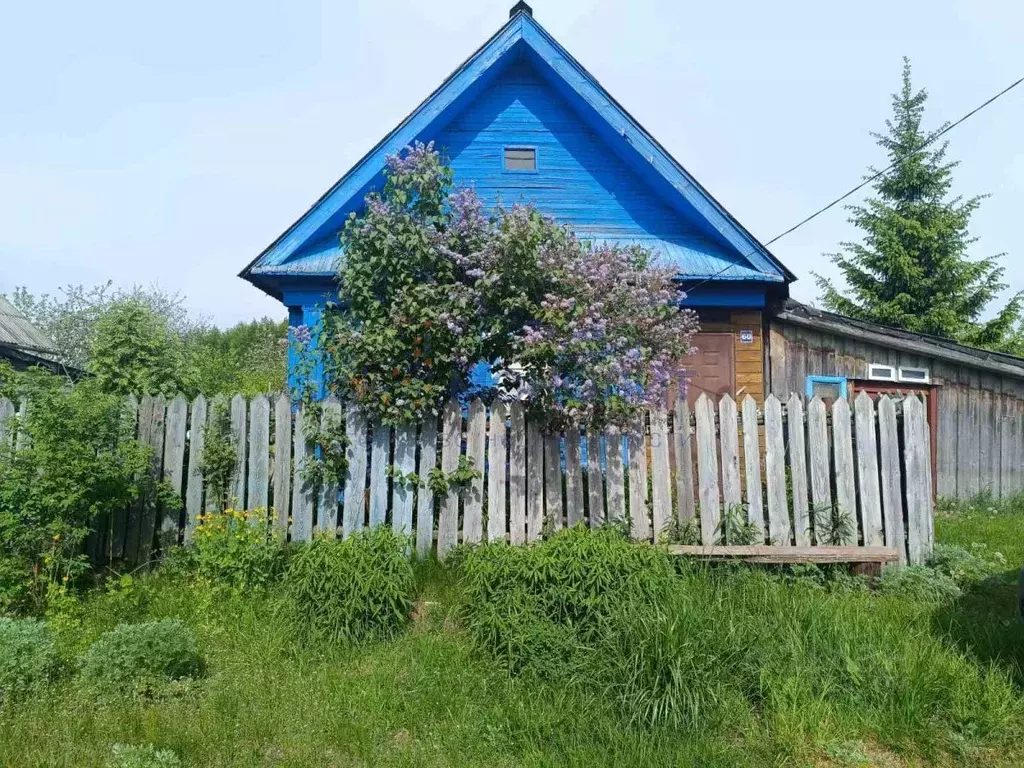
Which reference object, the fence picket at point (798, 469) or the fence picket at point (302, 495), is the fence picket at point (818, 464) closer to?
the fence picket at point (798, 469)

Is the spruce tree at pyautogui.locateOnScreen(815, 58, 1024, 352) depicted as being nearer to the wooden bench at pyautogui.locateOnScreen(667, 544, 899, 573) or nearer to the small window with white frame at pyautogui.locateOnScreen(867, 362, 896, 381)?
the small window with white frame at pyautogui.locateOnScreen(867, 362, 896, 381)

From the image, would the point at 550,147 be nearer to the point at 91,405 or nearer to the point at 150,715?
→ the point at 91,405

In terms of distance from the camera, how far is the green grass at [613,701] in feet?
11.4

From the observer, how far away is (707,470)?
6.00 meters

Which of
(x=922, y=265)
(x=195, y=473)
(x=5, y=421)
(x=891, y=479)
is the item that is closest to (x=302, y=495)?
(x=195, y=473)

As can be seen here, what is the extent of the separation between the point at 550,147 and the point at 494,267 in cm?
465

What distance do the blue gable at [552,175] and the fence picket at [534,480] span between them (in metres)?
3.83

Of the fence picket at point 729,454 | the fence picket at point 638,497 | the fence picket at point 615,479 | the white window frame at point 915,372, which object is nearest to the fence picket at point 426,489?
the fence picket at point 615,479

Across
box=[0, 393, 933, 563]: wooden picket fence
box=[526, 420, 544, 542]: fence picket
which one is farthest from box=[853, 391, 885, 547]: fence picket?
box=[526, 420, 544, 542]: fence picket

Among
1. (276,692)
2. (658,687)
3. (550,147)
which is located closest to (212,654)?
(276,692)

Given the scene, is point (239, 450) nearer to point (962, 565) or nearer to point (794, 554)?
point (794, 554)

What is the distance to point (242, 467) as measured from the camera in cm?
625

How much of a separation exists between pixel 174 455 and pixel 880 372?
956 centimetres

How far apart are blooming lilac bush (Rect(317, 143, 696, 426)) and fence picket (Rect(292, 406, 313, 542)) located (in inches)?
22.3
